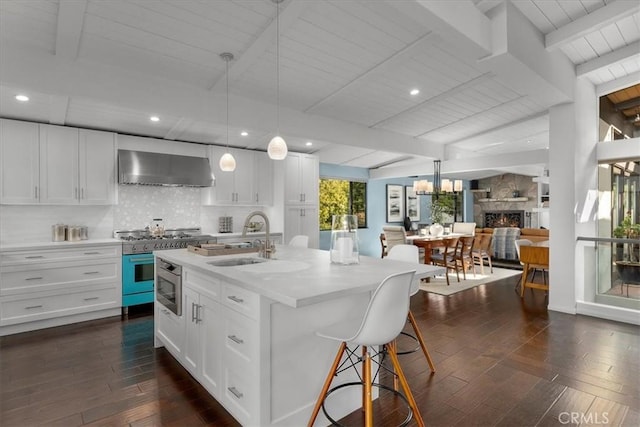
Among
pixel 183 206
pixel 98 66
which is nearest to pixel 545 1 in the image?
pixel 98 66

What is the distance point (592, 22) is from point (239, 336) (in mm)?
3869

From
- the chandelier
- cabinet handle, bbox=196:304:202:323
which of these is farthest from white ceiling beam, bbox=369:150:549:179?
cabinet handle, bbox=196:304:202:323

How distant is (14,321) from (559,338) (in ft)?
18.4

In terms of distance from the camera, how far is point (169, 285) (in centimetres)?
289

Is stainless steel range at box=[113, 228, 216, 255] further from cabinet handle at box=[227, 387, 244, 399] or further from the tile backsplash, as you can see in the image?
cabinet handle at box=[227, 387, 244, 399]

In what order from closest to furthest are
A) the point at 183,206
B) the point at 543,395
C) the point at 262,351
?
the point at 262,351 < the point at 543,395 < the point at 183,206

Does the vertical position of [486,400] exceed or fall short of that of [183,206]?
it falls short

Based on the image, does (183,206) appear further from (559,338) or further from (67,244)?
(559,338)

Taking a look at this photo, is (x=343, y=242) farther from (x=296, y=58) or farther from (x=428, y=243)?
(x=428, y=243)

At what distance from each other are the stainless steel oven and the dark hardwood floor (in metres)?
0.50

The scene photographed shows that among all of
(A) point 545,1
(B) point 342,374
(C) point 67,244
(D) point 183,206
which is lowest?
(B) point 342,374

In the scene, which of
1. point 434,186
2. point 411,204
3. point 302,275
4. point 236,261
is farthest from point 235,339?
point 411,204

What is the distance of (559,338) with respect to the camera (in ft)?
11.2

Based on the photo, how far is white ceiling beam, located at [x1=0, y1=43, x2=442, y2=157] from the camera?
9.21 feet
